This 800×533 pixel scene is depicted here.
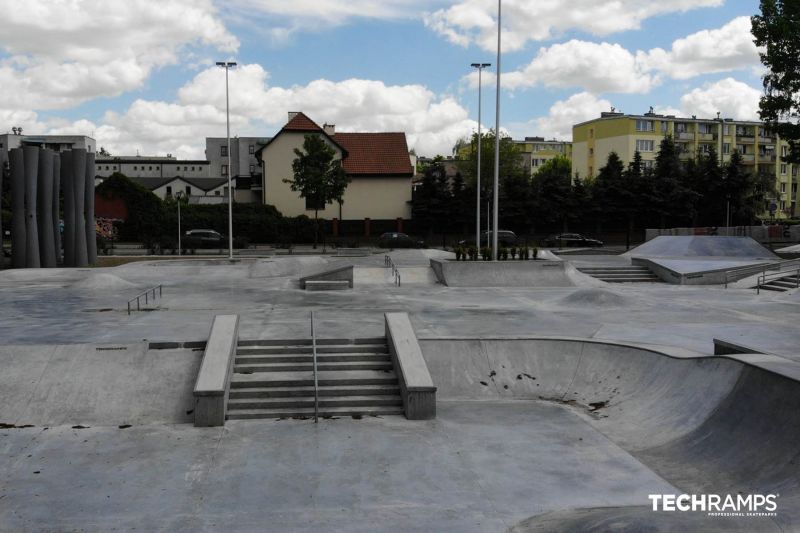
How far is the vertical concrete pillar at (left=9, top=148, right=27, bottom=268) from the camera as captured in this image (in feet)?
107

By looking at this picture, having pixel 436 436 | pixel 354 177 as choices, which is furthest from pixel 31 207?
pixel 354 177

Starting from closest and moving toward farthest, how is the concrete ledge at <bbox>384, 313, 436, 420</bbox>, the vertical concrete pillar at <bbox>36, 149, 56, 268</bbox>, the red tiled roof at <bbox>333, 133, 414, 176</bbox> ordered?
the concrete ledge at <bbox>384, 313, 436, 420</bbox>
the vertical concrete pillar at <bbox>36, 149, 56, 268</bbox>
the red tiled roof at <bbox>333, 133, 414, 176</bbox>

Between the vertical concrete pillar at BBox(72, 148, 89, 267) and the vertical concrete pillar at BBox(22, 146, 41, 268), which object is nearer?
the vertical concrete pillar at BBox(22, 146, 41, 268)

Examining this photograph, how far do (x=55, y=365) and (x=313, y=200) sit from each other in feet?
139

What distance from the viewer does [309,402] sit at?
1238 centimetres

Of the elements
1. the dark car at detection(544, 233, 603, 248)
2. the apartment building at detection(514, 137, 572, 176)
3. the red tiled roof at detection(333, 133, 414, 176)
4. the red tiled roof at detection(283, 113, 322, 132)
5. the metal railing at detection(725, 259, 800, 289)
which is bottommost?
the metal railing at detection(725, 259, 800, 289)

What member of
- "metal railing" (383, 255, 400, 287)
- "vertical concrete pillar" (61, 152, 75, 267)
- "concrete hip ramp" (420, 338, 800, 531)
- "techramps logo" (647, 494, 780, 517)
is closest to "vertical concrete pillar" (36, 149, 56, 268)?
"vertical concrete pillar" (61, 152, 75, 267)

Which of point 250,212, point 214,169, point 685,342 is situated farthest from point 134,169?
point 685,342

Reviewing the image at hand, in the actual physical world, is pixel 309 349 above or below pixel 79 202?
below

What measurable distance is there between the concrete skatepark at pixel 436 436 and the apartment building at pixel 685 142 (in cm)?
7455

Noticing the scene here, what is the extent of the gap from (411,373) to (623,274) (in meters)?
21.9

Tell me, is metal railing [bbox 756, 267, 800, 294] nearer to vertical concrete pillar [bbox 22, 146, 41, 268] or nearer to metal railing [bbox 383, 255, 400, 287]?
metal railing [bbox 383, 255, 400, 287]

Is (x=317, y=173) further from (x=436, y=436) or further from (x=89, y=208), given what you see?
(x=436, y=436)

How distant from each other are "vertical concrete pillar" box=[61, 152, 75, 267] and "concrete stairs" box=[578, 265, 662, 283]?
25157 mm
